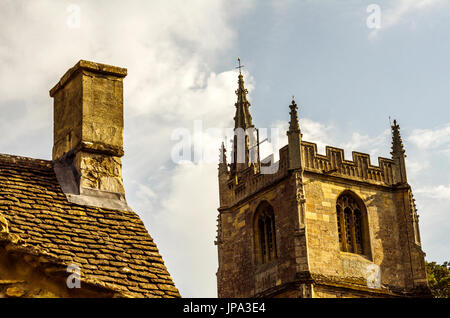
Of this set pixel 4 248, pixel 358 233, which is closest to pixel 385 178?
pixel 358 233

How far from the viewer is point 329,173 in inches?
1919

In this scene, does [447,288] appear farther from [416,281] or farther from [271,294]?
[271,294]

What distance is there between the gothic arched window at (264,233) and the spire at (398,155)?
5.63 meters

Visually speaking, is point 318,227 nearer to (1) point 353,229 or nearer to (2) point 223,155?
(1) point 353,229

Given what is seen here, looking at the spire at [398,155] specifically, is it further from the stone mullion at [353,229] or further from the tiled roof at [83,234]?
the tiled roof at [83,234]

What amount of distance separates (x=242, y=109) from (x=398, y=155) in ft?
25.8

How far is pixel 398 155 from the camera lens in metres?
Result: 51.3

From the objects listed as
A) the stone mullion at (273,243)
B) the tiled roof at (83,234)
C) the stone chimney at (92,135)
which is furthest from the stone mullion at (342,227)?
the tiled roof at (83,234)

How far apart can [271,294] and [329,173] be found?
5657mm

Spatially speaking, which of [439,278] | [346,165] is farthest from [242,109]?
[439,278]

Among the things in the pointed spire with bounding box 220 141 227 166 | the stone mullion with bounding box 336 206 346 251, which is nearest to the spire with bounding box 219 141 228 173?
the pointed spire with bounding box 220 141 227 166

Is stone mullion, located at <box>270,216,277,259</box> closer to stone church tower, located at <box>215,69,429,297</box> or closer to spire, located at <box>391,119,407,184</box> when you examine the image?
stone church tower, located at <box>215,69,429,297</box>

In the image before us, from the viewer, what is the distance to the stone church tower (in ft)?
153

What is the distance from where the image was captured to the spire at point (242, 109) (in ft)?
178
